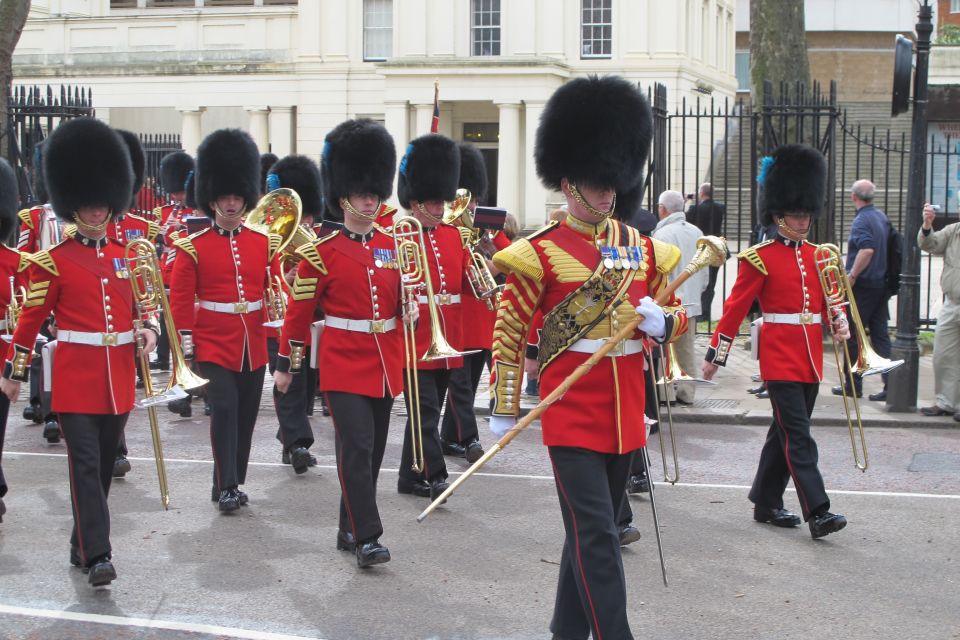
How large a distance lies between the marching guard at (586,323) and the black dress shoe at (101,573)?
76.6 inches

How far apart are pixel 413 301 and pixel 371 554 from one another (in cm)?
125

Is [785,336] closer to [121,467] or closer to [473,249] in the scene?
[473,249]

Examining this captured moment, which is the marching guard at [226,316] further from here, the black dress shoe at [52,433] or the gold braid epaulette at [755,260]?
the gold braid epaulette at [755,260]

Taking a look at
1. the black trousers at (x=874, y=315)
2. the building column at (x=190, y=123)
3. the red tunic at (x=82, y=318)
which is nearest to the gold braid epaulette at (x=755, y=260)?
the red tunic at (x=82, y=318)

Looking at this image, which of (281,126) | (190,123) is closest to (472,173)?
(281,126)

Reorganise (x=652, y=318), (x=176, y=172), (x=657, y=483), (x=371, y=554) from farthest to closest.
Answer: (x=176, y=172) < (x=657, y=483) < (x=371, y=554) < (x=652, y=318)

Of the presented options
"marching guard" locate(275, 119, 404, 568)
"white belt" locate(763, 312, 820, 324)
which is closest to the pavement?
"white belt" locate(763, 312, 820, 324)

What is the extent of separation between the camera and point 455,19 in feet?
113

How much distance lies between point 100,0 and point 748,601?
36.9 metres

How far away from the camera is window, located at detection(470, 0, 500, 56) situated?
34.4 metres

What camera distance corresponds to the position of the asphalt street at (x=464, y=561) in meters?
5.45

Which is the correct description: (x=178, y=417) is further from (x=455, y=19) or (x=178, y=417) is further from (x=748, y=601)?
(x=455, y=19)

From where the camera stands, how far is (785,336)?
692cm

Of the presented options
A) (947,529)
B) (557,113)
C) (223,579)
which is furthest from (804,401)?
(223,579)
